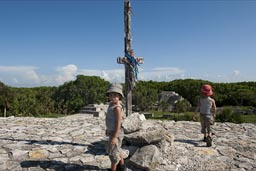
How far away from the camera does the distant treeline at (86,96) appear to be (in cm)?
2036

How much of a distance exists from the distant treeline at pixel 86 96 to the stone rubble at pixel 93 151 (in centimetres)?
1322

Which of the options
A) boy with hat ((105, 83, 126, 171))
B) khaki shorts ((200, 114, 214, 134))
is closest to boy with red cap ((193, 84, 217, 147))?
khaki shorts ((200, 114, 214, 134))

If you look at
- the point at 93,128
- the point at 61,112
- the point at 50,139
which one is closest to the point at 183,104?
the point at 61,112

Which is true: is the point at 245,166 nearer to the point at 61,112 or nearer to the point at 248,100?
the point at 61,112

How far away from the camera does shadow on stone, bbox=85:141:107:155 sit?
5.43m

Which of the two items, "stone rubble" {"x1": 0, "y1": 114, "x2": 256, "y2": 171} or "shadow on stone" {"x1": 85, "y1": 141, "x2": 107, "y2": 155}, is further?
"shadow on stone" {"x1": 85, "y1": 141, "x2": 107, "y2": 155}

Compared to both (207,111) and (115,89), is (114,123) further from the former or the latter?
(207,111)

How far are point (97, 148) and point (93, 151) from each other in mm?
235

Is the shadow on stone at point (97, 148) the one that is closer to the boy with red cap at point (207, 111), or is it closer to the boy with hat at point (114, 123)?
the boy with hat at point (114, 123)

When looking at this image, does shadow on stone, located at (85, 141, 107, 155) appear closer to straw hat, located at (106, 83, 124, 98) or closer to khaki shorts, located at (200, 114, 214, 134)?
straw hat, located at (106, 83, 124, 98)

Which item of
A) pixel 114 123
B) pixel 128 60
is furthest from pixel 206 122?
pixel 114 123

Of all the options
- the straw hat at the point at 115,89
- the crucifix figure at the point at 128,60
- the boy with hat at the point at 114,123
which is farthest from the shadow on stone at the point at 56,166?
the crucifix figure at the point at 128,60

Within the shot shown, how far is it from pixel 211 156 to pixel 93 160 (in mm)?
2508

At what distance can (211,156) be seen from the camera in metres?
5.21
